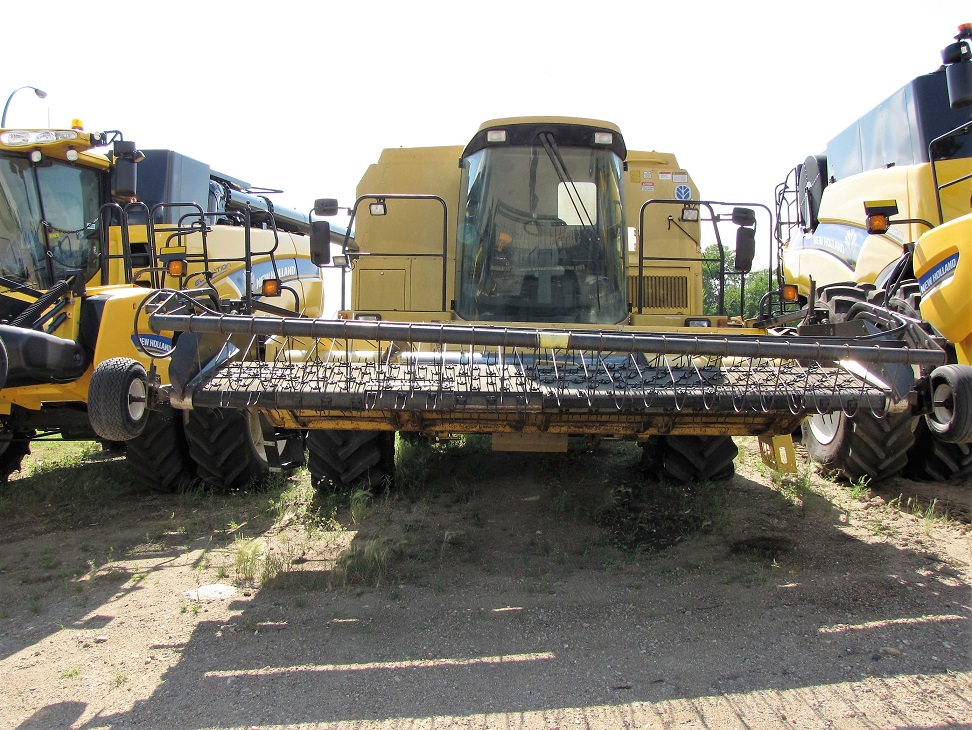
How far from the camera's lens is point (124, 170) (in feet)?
18.7

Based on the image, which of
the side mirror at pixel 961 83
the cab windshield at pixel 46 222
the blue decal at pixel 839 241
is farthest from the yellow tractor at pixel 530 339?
the cab windshield at pixel 46 222

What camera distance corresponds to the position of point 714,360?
14.2ft

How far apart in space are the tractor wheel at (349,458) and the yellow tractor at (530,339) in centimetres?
1

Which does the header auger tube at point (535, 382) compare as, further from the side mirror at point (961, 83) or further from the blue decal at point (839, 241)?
the blue decal at point (839, 241)

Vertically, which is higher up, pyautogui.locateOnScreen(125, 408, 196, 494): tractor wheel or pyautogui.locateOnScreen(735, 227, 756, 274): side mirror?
pyautogui.locateOnScreen(735, 227, 756, 274): side mirror

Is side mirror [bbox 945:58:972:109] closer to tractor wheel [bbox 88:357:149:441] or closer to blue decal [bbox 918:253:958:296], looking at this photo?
blue decal [bbox 918:253:958:296]

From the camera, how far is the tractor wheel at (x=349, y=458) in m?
4.72

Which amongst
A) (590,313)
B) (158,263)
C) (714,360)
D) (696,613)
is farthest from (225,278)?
(696,613)

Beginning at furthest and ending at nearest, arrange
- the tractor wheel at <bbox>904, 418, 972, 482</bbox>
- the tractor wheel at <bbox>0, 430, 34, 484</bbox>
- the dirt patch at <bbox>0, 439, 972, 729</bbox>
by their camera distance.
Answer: the tractor wheel at <bbox>0, 430, 34, 484</bbox> → the tractor wheel at <bbox>904, 418, 972, 482</bbox> → the dirt patch at <bbox>0, 439, 972, 729</bbox>

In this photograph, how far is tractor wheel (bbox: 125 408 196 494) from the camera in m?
5.55

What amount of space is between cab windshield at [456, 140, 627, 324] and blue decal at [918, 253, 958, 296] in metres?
1.83

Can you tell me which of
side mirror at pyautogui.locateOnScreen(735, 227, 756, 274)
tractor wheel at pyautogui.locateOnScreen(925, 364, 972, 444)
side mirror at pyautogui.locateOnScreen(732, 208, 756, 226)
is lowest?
tractor wheel at pyautogui.locateOnScreen(925, 364, 972, 444)

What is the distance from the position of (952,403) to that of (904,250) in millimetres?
2668

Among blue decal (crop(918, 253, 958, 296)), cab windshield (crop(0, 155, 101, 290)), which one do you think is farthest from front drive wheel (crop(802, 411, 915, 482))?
cab windshield (crop(0, 155, 101, 290))
